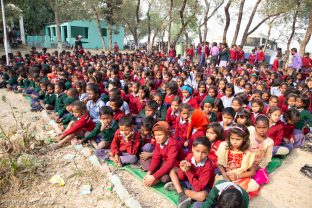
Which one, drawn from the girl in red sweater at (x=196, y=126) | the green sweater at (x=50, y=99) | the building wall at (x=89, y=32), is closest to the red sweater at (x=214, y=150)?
the girl in red sweater at (x=196, y=126)

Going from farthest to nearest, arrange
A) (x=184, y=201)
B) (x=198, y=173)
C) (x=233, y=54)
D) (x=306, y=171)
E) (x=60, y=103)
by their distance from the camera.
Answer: (x=233, y=54)
(x=60, y=103)
(x=306, y=171)
(x=198, y=173)
(x=184, y=201)

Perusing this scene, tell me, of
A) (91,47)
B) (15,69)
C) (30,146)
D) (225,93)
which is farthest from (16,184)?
(91,47)

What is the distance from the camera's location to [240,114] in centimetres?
386

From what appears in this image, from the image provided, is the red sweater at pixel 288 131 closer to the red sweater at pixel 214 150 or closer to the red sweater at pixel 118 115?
the red sweater at pixel 214 150

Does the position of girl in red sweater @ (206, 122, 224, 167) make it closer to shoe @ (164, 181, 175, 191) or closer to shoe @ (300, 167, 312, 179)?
shoe @ (164, 181, 175, 191)

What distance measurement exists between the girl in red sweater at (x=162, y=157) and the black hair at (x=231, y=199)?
114cm

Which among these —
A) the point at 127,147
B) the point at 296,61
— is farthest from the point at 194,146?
the point at 296,61

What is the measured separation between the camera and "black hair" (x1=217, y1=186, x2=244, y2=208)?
6.47 ft

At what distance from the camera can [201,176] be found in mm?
2809

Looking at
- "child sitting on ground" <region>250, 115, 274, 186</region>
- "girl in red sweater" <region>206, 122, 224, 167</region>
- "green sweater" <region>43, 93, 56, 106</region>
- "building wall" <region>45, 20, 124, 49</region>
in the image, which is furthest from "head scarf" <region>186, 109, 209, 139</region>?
"building wall" <region>45, 20, 124, 49</region>

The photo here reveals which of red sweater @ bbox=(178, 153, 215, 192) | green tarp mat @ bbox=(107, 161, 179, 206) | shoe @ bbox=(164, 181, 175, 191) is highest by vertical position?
red sweater @ bbox=(178, 153, 215, 192)

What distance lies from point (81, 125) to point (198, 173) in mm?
2207

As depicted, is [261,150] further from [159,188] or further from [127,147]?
[127,147]

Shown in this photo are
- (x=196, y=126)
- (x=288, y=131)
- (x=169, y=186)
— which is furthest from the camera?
(x=288, y=131)
